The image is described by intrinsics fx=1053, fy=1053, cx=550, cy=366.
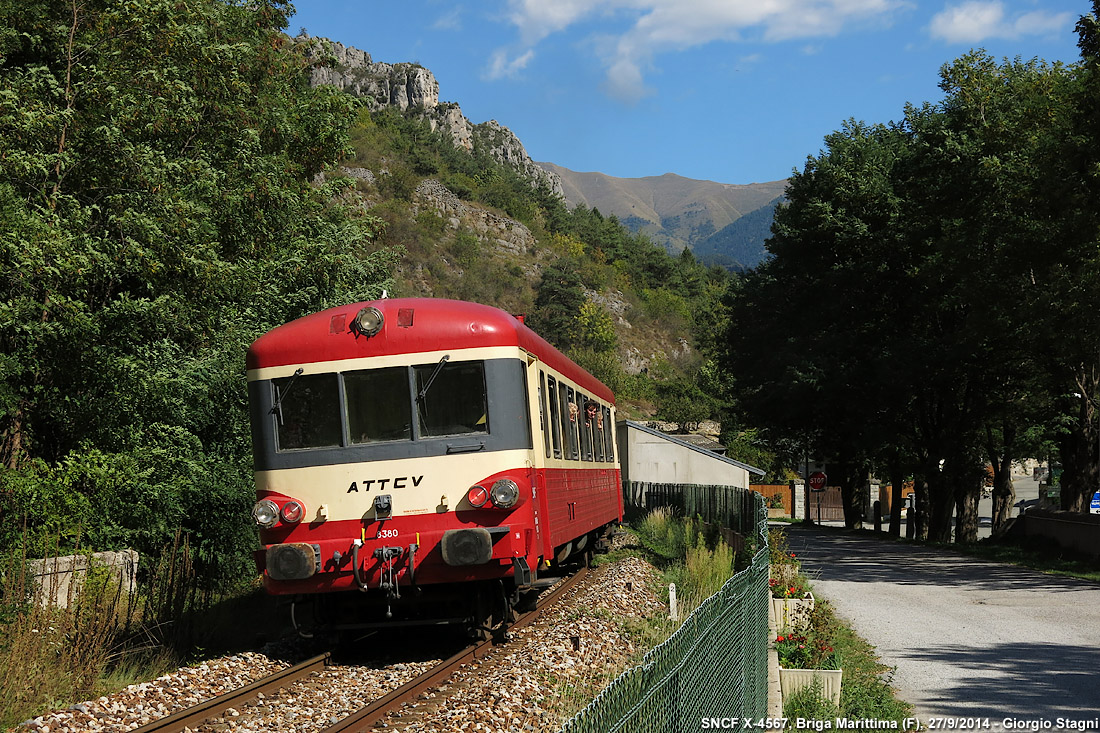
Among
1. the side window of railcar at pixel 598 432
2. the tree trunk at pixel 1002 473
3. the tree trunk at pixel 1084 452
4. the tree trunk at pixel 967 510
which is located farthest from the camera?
the tree trunk at pixel 1002 473

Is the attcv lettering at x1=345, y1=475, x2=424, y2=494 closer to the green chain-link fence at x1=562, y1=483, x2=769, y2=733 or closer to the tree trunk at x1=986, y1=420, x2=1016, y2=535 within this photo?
Result: the green chain-link fence at x1=562, y1=483, x2=769, y2=733

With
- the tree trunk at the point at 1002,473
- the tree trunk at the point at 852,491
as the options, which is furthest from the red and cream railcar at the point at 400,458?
the tree trunk at the point at 852,491

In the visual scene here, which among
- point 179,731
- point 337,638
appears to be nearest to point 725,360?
point 337,638

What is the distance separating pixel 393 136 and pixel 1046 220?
10064 cm

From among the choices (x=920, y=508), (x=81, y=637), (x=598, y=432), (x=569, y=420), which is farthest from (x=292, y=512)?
(x=920, y=508)

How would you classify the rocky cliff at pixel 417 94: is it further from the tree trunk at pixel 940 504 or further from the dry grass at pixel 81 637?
the dry grass at pixel 81 637

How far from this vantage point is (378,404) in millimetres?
10133

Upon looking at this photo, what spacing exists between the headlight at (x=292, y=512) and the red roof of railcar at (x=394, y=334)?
1.38 metres

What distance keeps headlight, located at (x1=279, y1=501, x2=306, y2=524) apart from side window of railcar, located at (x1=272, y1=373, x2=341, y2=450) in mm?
571

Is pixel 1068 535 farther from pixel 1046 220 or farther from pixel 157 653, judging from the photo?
pixel 157 653

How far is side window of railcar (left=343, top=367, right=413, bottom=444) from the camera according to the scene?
10.1 meters

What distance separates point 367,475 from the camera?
9.91m

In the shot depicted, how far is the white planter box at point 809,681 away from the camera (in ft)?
28.2

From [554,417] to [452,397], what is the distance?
6.99 ft
